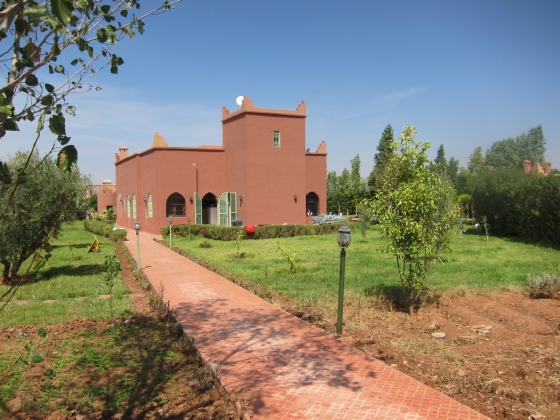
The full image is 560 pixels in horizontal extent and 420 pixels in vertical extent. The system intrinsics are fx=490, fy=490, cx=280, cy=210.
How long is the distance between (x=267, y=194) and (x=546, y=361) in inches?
769

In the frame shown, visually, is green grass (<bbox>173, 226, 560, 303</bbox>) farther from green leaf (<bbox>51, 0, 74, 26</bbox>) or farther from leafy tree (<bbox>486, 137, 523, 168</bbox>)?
leafy tree (<bbox>486, 137, 523, 168</bbox>)

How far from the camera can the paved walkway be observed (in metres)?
4.03

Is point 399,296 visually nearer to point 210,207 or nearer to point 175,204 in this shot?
point 175,204

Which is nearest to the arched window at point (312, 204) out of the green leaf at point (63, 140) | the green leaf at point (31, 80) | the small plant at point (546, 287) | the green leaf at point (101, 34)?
the small plant at point (546, 287)

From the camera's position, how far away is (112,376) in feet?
16.4

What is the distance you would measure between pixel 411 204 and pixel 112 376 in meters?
4.44

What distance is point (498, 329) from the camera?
6.52 m

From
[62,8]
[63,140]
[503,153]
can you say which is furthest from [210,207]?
[503,153]

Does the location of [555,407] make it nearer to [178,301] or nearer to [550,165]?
[178,301]

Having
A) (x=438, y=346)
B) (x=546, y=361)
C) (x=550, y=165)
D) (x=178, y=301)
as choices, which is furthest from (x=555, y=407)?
(x=550, y=165)

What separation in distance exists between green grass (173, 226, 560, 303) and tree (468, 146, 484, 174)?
55.5 m

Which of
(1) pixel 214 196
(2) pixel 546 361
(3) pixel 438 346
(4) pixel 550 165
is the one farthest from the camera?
(4) pixel 550 165

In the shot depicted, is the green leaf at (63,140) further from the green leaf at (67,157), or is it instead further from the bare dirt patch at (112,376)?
the bare dirt patch at (112,376)

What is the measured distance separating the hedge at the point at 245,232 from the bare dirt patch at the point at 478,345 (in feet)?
46.4
